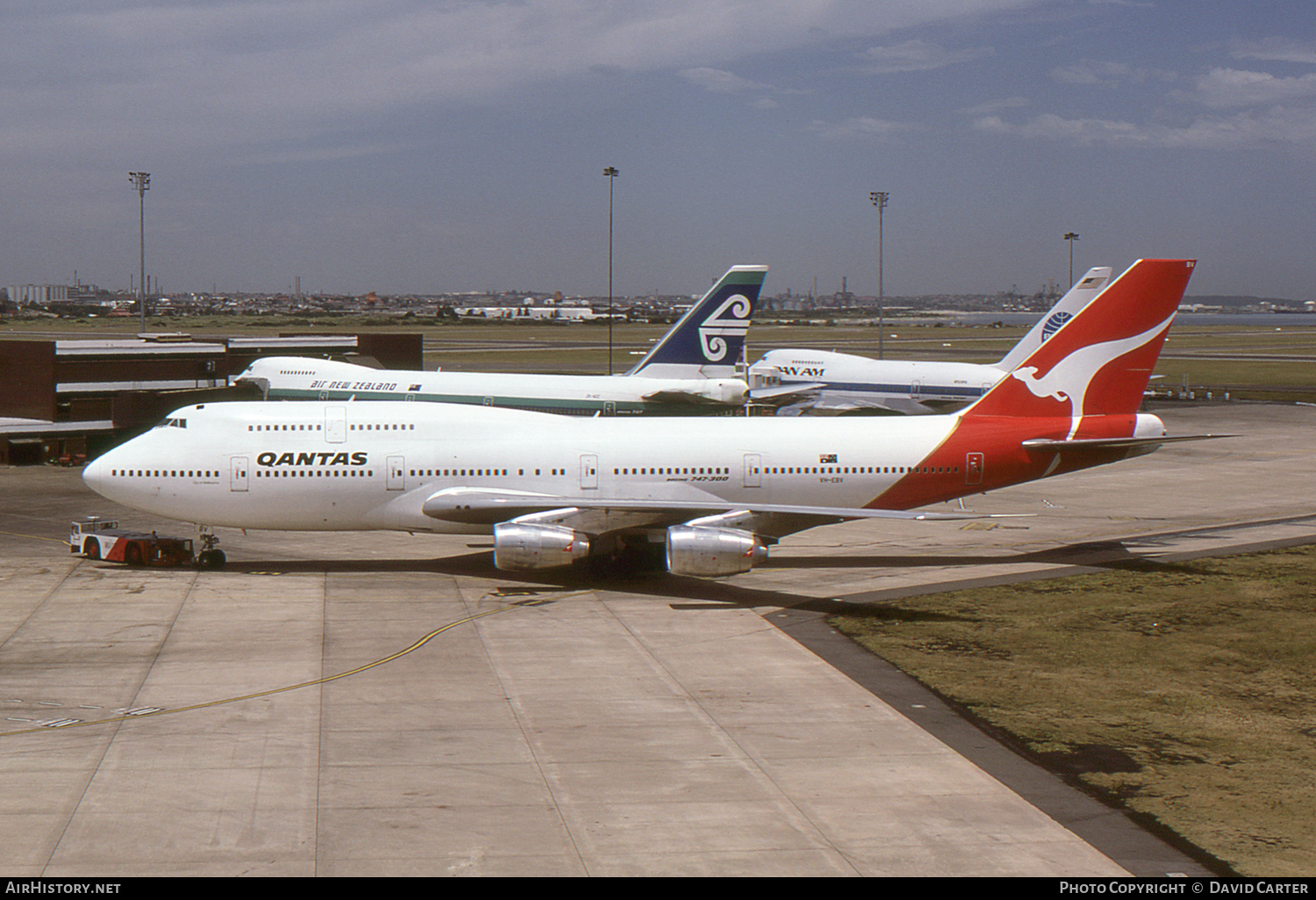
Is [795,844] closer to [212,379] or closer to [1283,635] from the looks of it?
[1283,635]

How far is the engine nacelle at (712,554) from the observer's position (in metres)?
30.8

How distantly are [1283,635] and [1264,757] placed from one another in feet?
29.7

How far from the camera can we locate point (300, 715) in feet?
72.6

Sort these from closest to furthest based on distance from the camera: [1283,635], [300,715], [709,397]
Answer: [300,715] < [1283,635] < [709,397]

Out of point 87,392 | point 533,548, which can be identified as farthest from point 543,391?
point 533,548

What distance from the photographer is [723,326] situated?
61094 mm

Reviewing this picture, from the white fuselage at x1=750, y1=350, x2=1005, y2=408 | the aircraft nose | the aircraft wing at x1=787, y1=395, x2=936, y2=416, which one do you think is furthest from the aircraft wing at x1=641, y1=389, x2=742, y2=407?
the aircraft nose

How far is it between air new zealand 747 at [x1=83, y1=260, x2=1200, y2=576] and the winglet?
24.9m

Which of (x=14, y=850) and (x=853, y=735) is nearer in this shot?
(x=14, y=850)

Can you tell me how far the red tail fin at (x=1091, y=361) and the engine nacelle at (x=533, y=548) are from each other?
13.2 m

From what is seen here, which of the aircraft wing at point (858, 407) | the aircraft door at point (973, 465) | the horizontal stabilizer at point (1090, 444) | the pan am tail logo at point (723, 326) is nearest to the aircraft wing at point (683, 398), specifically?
the pan am tail logo at point (723, 326)

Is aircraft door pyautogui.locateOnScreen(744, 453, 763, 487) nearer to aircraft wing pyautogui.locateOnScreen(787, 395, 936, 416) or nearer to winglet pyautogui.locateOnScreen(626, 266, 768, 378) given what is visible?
winglet pyautogui.locateOnScreen(626, 266, 768, 378)

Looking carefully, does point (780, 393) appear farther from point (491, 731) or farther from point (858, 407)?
point (491, 731)

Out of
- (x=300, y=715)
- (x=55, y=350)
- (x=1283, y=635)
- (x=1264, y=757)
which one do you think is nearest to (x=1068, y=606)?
(x=1283, y=635)
